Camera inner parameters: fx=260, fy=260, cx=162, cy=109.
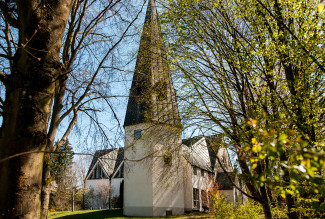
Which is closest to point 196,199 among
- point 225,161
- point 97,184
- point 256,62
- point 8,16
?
point 225,161

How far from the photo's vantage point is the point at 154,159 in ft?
62.8

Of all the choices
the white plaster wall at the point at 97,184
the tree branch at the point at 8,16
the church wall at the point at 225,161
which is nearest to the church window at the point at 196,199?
the church wall at the point at 225,161

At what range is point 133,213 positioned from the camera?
2283 cm

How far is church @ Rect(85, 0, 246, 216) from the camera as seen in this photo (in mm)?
9625

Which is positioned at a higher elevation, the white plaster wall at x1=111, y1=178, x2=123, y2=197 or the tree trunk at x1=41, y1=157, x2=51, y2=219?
the tree trunk at x1=41, y1=157, x2=51, y2=219

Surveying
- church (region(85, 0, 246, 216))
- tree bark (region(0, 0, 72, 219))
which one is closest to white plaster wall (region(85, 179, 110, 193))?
church (region(85, 0, 246, 216))

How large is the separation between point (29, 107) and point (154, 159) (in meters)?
17.1

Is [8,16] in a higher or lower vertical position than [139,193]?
higher

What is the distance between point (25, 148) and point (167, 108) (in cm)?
805

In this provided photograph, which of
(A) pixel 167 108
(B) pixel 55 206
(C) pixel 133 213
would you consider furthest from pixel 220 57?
(B) pixel 55 206

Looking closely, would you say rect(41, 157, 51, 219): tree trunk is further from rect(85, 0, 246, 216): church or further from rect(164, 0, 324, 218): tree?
rect(164, 0, 324, 218): tree

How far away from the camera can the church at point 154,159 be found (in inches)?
379

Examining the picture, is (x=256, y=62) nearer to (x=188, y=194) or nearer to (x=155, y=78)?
(x=155, y=78)

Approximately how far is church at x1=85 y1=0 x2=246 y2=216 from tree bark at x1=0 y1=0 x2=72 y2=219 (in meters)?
1.17
